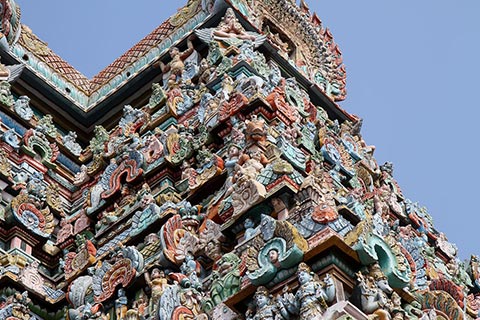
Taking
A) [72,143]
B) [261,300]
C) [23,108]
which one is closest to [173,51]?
[72,143]

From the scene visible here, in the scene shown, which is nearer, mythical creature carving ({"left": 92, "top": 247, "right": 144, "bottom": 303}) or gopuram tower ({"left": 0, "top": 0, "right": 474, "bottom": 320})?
gopuram tower ({"left": 0, "top": 0, "right": 474, "bottom": 320})

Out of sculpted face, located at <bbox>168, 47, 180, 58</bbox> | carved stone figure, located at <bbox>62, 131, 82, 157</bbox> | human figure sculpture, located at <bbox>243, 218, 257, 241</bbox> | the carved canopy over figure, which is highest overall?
sculpted face, located at <bbox>168, 47, 180, 58</bbox>

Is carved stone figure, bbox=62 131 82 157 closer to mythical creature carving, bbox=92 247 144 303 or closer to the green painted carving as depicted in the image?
mythical creature carving, bbox=92 247 144 303

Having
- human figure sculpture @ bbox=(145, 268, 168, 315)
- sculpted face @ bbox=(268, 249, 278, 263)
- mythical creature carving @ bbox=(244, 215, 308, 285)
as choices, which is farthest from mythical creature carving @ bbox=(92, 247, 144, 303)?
sculpted face @ bbox=(268, 249, 278, 263)

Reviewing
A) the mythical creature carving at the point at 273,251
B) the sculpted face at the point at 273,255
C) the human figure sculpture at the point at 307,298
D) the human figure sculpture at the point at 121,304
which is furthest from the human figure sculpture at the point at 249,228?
the human figure sculpture at the point at 121,304

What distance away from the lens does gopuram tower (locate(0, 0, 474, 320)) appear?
10.5m

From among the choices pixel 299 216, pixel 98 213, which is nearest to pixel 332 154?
pixel 98 213

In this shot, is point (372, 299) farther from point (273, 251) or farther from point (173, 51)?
point (173, 51)

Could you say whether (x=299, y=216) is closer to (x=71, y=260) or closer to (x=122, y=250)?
(x=122, y=250)

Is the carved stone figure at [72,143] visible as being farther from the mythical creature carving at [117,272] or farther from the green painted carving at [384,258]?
the green painted carving at [384,258]

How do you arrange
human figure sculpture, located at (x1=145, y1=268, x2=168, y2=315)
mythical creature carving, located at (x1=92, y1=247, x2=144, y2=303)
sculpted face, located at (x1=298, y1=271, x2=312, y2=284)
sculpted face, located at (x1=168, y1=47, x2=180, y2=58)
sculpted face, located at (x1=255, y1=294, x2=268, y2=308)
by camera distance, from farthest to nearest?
sculpted face, located at (x1=168, y1=47, x2=180, y2=58) → mythical creature carving, located at (x1=92, y1=247, x2=144, y2=303) → human figure sculpture, located at (x1=145, y1=268, x2=168, y2=315) → sculpted face, located at (x1=255, y1=294, x2=268, y2=308) → sculpted face, located at (x1=298, y1=271, x2=312, y2=284)

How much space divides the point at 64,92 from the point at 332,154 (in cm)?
534

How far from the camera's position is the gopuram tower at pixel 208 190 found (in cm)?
1049

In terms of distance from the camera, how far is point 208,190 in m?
13.5
